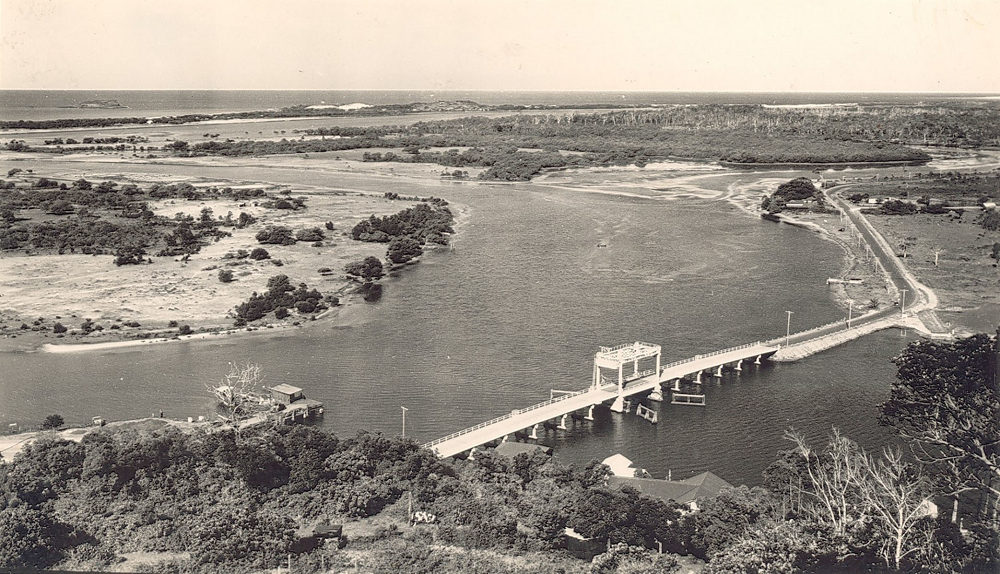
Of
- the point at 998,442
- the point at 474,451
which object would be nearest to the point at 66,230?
the point at 474,451

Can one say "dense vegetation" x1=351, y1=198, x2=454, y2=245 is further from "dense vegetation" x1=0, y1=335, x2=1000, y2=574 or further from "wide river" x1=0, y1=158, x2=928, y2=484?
"dense vegetation" x1=0, y1=335, x2=1000, y2=574

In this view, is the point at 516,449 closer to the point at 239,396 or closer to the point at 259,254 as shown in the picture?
the point at 239,396

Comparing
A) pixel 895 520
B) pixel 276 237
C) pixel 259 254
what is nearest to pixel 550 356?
pixel 895 520

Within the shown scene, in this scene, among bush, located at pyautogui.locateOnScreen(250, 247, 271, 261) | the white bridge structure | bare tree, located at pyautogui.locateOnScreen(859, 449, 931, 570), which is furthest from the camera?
bush, located at pyautogui.locateOnScreen(250, 247, 271, 261)

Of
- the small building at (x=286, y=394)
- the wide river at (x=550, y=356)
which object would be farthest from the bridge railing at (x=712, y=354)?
the small building at (x=286, y=394)

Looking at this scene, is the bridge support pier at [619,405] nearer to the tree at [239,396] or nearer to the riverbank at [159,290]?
A: the tree at [239,396]

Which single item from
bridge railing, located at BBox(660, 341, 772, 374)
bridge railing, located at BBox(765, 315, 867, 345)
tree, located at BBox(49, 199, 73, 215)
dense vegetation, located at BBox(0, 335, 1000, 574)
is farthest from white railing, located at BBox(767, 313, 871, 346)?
tree, located at BBox(49, 199, 73, 215)
